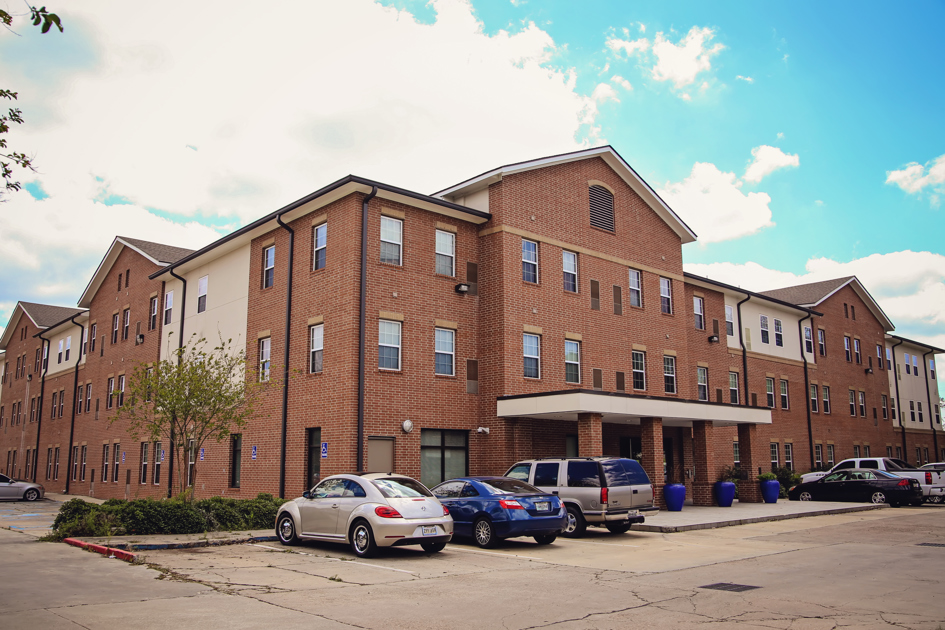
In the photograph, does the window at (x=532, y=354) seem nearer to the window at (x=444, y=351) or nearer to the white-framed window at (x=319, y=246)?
the window at (x=444, y=351)

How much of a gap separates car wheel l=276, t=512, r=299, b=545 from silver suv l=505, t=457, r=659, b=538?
5.27m

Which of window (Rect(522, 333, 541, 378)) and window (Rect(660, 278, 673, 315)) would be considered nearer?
window (Rect(522, 333, 541, 378))

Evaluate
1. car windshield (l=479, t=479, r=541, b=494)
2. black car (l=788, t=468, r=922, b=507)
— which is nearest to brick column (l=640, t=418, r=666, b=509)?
car windshield (l=479, t=479, r=541, b=494)

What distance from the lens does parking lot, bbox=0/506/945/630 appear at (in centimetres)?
850

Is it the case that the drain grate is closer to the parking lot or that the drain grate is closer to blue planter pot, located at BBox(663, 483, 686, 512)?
the parking lot

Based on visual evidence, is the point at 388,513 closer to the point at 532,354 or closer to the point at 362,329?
the point at 362,329

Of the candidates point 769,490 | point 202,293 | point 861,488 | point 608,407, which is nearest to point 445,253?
point 608,407

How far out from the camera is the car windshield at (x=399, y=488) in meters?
13.9

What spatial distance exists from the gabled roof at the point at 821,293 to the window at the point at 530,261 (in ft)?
76.7

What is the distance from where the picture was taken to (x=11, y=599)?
9.39m

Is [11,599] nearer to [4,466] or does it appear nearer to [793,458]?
[793,458]

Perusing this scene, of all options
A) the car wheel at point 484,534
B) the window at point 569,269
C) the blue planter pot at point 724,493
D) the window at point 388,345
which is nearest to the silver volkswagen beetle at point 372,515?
the car wheel at point 484,534

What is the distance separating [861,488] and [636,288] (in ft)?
37.3

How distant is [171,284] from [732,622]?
2908cm
